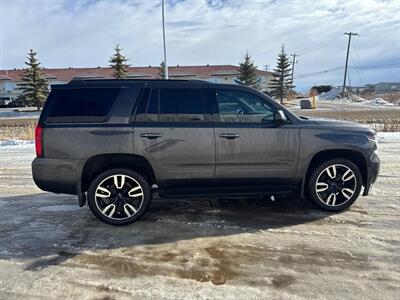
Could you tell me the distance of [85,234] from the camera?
14.5ft

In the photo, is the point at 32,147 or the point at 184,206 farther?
the point at 32,147

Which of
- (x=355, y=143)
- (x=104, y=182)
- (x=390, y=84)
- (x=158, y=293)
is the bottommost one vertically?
(x=158, y=293)

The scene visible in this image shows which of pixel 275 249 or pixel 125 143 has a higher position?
pixel 125 143

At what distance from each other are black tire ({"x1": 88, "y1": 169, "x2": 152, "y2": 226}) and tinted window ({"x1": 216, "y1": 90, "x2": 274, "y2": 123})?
1447 millimetres

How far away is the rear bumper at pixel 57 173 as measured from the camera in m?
4.51

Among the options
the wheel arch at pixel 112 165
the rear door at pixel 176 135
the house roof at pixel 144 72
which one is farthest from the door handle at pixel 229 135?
the house roof at pixel 144 72

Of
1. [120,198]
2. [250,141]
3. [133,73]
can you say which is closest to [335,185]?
[250,141]

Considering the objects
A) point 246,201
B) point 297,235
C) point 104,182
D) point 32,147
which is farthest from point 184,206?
point 32,147

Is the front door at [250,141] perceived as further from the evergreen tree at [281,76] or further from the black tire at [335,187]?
the evergreen tree at [281,76]

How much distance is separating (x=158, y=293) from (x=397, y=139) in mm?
10722

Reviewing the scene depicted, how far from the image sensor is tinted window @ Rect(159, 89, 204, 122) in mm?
4616

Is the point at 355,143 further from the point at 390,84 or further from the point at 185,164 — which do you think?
the point at 390,84

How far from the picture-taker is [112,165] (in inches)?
187

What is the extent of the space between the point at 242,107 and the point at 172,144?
3.58ft
